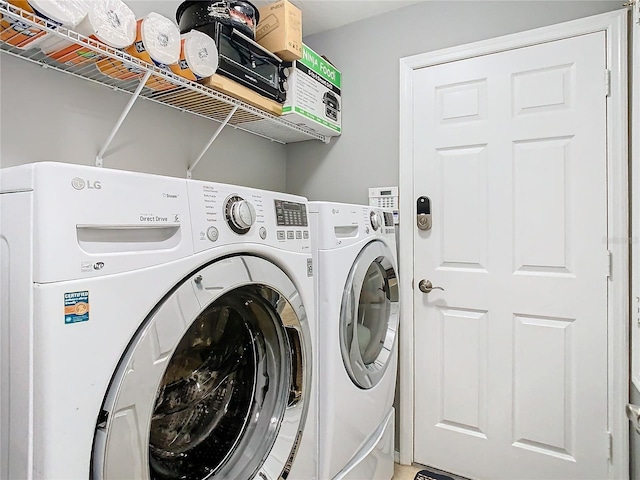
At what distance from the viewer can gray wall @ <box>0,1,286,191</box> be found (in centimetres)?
123

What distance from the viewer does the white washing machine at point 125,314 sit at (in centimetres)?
59

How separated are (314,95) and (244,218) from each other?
128 centimetres

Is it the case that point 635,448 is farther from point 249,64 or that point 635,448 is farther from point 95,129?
point 95,129

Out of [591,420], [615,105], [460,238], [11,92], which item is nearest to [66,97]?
[11,92]

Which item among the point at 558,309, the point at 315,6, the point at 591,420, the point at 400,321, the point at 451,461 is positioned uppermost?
the point at 315,6

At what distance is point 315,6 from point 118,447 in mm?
2115

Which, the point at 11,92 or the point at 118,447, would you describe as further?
the point at 11,92

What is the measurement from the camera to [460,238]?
190cm

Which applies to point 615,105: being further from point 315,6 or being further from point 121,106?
point 121,106

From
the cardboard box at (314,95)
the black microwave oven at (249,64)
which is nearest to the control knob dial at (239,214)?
the black microwave oven at (249,64)

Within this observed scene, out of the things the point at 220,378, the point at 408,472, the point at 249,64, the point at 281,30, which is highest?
the point at 281,30

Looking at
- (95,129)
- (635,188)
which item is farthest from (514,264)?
(95,129)

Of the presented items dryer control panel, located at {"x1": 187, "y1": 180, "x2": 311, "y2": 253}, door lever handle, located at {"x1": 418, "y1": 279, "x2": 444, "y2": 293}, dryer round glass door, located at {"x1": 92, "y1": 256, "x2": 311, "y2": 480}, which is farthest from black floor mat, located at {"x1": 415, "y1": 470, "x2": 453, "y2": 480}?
dryer control panel, located at {"x1": 187, "y1": 180, "x2": 311, "y2": 253}

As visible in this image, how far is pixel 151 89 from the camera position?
4.81 ft
